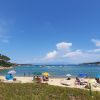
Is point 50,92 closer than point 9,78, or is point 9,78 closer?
point 50,92

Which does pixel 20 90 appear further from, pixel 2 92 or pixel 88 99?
pixel 88 99

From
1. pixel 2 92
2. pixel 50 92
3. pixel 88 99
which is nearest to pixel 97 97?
pixel 88 99

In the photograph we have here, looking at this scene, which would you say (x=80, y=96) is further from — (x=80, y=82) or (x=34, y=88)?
(x=80, y=82)

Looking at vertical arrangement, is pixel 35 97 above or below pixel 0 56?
below

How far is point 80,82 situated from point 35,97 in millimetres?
17591

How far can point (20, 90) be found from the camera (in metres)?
20.2

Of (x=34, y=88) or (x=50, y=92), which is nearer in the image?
(x=50, y=92)

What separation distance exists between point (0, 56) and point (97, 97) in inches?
6826

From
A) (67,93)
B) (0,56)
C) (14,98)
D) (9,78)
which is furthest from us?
(0,56)

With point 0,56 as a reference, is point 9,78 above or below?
below

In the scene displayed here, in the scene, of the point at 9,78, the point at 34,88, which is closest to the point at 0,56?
the point at 9,78

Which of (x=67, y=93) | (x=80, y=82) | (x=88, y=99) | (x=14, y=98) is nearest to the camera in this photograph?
(x=14, y=98)

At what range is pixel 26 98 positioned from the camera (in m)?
17.4

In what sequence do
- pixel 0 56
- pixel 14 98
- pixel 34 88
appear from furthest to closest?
pixel 0 56 → pixel 34 88 → pixel 14 98
